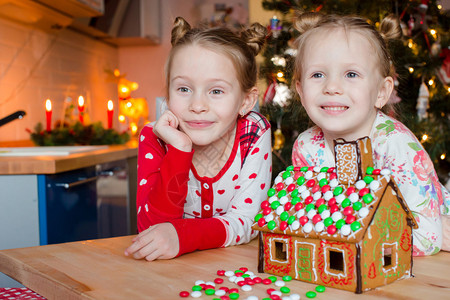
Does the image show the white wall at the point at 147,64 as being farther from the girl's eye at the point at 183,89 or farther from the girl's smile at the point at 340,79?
the girl's smile at the point at 340,79

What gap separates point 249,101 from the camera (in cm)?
118

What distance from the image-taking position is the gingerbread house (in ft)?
1.90

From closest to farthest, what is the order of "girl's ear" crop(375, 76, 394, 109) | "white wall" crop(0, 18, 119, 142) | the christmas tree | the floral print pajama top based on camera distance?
the floral print pajama top < "girl's ear" crop(375, 76, 394, 109) < the christmas tree < "white wall" crop(0, 18, 119, 142)

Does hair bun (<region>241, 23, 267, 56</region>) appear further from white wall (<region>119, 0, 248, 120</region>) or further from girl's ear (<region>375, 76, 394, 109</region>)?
white wall (<region>119, 0, 248, 120</region>)

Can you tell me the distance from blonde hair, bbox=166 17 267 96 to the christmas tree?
54 cm

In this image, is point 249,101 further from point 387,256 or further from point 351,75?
point 387,256

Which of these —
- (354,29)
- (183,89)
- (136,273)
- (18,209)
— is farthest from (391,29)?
(18,209)

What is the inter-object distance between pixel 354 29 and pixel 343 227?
1.50 ft

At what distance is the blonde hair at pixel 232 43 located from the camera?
1056 millimetres

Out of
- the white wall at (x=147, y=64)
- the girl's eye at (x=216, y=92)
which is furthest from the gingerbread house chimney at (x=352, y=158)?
the white wall at (x=147, y=64)

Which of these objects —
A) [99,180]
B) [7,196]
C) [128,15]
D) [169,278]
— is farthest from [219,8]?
[169,278]

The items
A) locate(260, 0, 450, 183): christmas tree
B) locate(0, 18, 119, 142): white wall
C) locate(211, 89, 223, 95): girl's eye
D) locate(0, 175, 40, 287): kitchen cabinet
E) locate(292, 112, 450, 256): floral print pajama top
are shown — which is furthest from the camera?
locate(0, 18, 119, 142): white wall

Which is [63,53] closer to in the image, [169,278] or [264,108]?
[264,108]

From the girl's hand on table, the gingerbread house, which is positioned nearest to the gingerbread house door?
the gingerbread house
